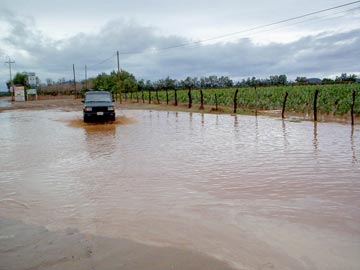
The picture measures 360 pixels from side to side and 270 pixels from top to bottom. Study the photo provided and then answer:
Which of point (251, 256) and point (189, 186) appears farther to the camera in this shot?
point (189, 186)

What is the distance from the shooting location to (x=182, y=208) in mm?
6035

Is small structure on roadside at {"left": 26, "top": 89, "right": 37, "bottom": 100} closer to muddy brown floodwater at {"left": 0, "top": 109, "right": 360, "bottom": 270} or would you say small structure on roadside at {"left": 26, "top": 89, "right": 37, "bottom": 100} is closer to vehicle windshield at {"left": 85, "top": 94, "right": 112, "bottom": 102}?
vehicle windshield at {"left": 85, "top": 94, "right": 112, "bottom": 102}

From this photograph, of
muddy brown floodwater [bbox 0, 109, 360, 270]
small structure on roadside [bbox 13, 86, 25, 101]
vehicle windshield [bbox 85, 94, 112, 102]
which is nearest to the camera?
muddy brown floodwater [bbox 0, 109, 360, 270]

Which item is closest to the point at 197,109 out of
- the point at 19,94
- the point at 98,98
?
the point at 98,98

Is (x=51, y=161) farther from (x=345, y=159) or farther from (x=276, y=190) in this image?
(x=345, y=159)

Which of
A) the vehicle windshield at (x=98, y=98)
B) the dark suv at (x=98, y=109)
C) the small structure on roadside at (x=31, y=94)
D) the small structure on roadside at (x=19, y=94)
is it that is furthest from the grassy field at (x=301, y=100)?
the small structure on roadside at (x=31, y=94)

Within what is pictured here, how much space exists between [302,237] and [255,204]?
1417mm

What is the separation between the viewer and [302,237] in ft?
15.9

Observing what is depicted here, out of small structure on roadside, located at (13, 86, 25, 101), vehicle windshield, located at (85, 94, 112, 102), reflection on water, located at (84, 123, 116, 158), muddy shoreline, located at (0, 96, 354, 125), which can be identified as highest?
small structure on roadside, located at (13, 86, 25, 101)

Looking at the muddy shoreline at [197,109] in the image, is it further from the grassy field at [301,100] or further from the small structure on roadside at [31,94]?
the small structure on roadside at [31,94]

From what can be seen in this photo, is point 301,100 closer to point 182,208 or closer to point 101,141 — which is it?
point 101,141

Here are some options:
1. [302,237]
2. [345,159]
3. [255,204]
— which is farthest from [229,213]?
[345,159]

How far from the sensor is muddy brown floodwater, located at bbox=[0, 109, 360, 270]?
170 inches

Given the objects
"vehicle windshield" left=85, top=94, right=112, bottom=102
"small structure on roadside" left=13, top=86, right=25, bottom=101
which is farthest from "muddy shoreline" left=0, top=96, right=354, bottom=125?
"small structure on roadside" left=13, top=86, right=25, bottom=101
